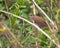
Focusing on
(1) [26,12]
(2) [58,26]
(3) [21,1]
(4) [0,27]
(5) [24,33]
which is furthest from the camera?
(1) [26,12]

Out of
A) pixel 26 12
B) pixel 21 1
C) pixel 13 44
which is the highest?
pixel 21 1

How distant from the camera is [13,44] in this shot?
1.48 m

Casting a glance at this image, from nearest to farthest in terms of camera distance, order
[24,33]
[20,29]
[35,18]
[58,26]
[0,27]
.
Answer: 1. [0,27]
2. [35,18]
3. [58,26]
4. [24,33]
5. [20,29]

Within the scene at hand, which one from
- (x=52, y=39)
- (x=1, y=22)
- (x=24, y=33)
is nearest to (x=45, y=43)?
(x=24, y=33)

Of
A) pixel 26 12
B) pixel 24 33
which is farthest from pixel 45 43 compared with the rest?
pixel 26 12

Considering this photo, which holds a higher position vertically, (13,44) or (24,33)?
(13,44)

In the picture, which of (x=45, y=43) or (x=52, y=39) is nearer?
(x=52, y=39)

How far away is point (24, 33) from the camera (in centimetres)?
216

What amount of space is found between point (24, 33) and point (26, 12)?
2.49 feet

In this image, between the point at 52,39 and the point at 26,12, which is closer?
the point at 52,39

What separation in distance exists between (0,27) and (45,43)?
77cm

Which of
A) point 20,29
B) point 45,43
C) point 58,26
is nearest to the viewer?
point 58,26

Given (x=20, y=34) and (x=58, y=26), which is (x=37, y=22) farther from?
(x=20, y=34)

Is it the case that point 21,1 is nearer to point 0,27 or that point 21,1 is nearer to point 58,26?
point 58,26
